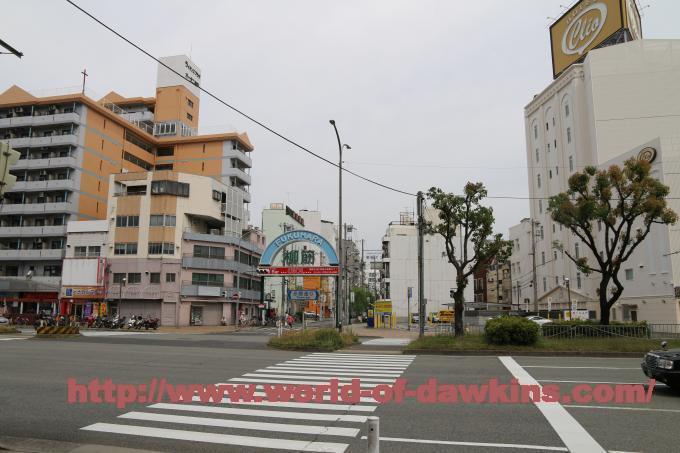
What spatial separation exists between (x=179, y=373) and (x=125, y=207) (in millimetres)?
46021

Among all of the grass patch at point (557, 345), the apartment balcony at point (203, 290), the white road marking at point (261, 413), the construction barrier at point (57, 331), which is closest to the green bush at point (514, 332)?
the grass patch at point (557, 345)

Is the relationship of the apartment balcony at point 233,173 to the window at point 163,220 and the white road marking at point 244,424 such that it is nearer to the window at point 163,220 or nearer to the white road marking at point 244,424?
the window at point 163,220

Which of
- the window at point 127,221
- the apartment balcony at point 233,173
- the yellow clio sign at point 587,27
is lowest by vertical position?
the window at point 127,221

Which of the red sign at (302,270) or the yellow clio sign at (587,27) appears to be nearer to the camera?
the red sign at (302,270)

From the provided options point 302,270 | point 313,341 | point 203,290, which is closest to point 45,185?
point 203,290

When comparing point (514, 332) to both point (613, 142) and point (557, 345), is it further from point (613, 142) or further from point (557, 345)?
point (613, 142)

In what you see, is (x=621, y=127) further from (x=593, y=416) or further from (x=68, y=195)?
(x=68, y=195)

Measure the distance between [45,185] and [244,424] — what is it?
2366 inches

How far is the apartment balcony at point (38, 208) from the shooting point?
5644cm

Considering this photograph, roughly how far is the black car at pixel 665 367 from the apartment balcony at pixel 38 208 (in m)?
60.6

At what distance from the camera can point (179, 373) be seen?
1323 centimetres

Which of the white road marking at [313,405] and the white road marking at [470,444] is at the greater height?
the white road marking at [470,444]

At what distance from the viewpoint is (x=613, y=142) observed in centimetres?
4869

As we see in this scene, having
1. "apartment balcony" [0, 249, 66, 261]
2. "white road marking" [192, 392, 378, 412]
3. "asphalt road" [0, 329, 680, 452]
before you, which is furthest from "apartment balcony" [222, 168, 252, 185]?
"white road marking" [192, 392, 378, 412]
